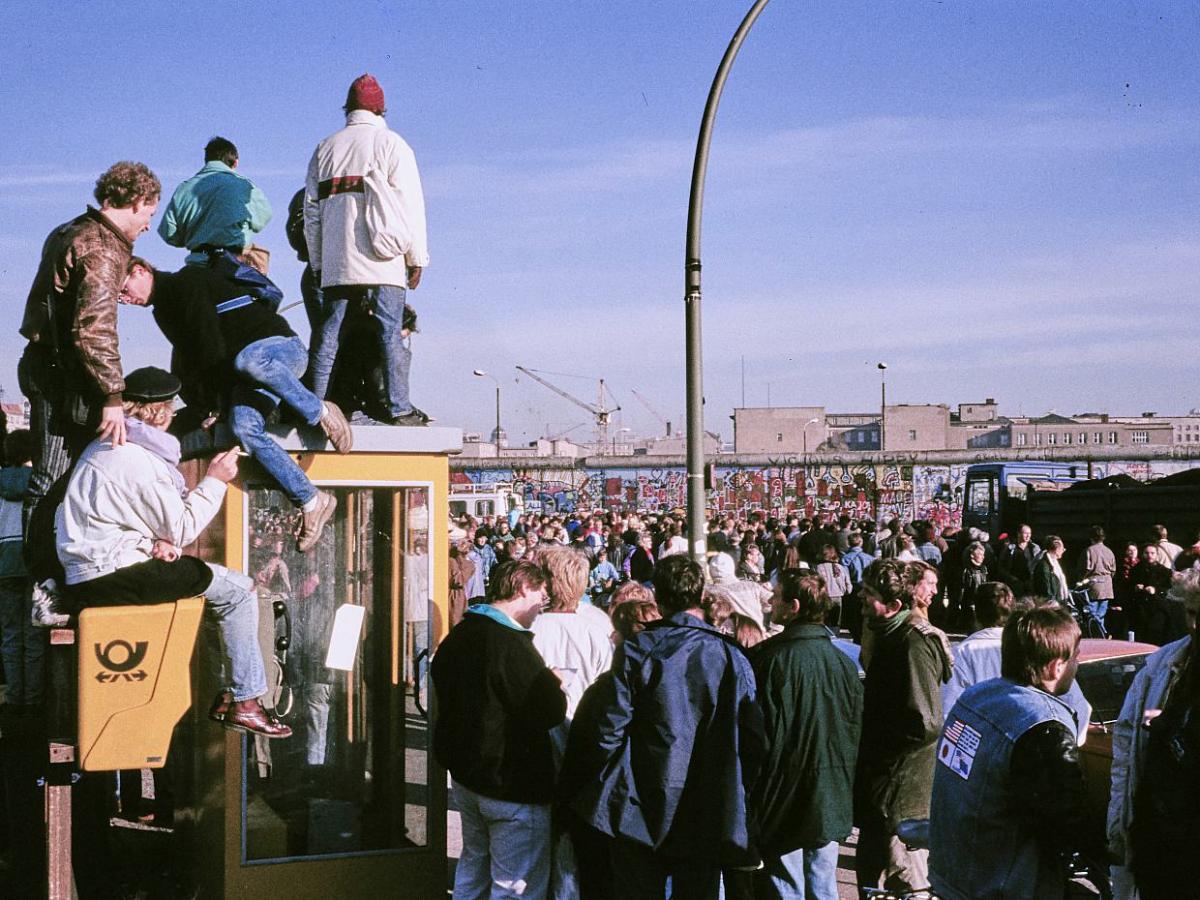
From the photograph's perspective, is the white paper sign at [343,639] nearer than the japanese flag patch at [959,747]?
No

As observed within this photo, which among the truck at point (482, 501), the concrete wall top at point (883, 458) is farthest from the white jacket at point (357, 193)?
the concrete wall top at point (883, 458)

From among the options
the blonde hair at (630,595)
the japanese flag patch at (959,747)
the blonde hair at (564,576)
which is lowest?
the japanese flag patch at (959,747)

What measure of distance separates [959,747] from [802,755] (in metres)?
1.31

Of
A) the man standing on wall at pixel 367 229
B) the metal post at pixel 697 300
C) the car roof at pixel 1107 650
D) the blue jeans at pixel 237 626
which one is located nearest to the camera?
the blue jeans at pixel 237 626

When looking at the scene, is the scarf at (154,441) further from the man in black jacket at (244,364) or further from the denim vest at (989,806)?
the denim vest at (989,806)

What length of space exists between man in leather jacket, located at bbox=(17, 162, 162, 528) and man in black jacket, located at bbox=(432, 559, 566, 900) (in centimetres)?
164

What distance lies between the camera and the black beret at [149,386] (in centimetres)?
504

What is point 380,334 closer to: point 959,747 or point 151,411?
point 151,411

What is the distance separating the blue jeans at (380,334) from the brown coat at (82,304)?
1.74 m

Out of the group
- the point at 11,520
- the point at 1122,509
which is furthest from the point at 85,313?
the point at 1122,509

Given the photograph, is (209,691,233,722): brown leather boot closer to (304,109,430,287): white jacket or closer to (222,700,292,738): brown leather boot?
(222,700,292,738): brown leather boot

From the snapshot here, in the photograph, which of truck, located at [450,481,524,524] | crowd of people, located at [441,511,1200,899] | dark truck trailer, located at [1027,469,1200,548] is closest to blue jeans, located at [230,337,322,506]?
crowd of people, located at [441,511,1200,899]

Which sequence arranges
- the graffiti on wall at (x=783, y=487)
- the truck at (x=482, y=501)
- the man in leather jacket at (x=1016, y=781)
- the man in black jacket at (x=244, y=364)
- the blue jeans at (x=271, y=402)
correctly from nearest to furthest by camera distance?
the man in leather jacket at (x=1016, y=781) → the man in black jacket at (x=244, y=364) → the blue jeans at (x=271, y=402) → the truck at (x=482, y=501) → the graffiti on wall at (x=783, y=487)

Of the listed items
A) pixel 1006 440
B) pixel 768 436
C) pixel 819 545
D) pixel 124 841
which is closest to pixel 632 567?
pixel 819 545
